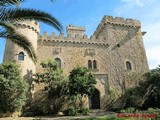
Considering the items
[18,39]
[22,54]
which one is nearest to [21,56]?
[22,54]

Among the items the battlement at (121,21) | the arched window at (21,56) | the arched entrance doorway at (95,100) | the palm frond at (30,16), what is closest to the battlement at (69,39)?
the battlement at (121,21)

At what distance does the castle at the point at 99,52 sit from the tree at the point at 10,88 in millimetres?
2720

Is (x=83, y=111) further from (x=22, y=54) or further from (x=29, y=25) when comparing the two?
(x=29, y=25)

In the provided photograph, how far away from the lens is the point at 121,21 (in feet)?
83.2

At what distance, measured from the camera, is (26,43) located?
8039mm

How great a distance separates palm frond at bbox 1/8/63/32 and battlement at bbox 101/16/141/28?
1741 cm

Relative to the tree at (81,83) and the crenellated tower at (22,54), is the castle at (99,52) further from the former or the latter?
the tree at (81,83)

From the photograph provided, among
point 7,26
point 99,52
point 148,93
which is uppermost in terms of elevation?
point 99,52

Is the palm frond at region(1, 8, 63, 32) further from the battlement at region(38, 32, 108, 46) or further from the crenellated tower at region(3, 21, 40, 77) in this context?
the battlement at region(38, 32, 108, 46)

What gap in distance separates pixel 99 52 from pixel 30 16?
635 inches

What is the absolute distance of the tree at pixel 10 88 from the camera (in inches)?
595

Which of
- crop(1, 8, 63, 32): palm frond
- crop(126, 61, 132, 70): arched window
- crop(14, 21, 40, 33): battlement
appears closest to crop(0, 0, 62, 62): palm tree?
crop(1, 8, 63, 32): palm frond

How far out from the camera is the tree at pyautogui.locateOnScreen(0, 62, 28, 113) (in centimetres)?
1511

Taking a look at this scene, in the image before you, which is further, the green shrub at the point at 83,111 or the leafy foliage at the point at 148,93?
the leafy foliage at the point at 148,93
